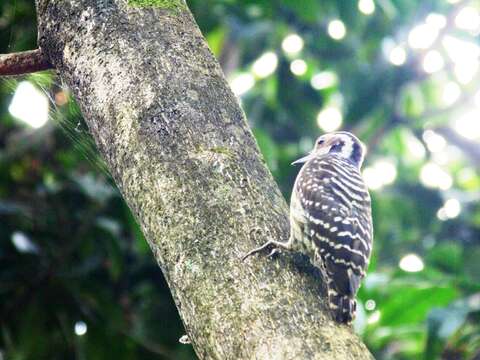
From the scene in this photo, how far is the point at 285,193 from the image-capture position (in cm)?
534

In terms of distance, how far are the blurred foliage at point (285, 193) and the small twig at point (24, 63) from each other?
0.56 metres

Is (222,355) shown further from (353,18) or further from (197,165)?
(353,18)

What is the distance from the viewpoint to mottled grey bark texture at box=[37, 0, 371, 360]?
162cm

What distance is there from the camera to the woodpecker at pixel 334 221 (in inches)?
98.4

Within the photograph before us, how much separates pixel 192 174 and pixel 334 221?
1.01 metres

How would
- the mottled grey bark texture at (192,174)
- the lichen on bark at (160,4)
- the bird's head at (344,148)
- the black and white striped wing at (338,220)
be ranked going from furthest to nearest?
the bird's head at (344,148) → the black and white striped wing at (338,220) → the lichen on bark at (160,4) → the mottled grey bark texture at (192,174)

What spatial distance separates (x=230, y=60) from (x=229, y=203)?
3835 mm

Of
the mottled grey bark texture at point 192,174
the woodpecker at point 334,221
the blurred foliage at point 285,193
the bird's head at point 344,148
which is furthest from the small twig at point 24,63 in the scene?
the bird's head at point 344,148


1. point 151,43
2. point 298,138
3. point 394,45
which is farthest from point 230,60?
point 151,43

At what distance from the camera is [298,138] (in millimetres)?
6105

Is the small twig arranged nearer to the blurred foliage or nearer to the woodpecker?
the blurred foliage

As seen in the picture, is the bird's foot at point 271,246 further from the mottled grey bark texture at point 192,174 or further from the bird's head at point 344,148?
the bird's head at point 344,148

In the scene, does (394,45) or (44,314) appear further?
(394,45)

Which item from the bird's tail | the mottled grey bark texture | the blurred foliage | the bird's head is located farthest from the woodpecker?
the blurred foliage
